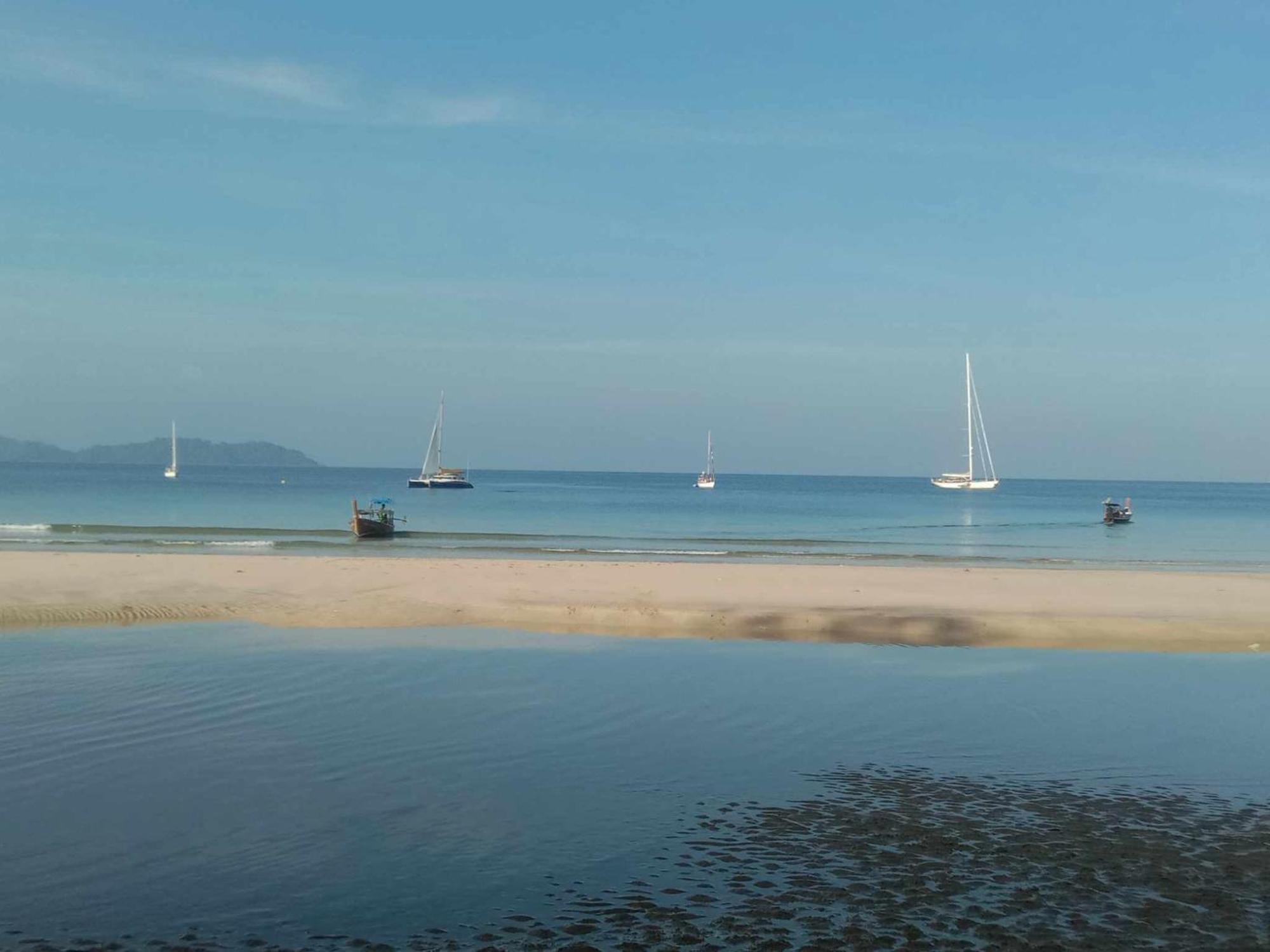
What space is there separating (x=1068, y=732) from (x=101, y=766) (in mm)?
11610

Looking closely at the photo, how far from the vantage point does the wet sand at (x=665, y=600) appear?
951 inches

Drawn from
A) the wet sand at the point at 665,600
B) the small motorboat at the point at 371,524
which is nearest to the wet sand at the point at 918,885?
the wet sand at the point at 665,600

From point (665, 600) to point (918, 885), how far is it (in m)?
19.2

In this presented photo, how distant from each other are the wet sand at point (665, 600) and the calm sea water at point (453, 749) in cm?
190

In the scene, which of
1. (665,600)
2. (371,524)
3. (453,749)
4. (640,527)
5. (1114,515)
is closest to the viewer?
(453,749)

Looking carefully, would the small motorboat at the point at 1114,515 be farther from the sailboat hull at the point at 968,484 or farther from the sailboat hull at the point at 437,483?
the sailboat hull at the point at 437,483

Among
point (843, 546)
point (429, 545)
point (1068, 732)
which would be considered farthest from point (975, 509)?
point (1068, 732)

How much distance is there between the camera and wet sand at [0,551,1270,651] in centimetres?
2416

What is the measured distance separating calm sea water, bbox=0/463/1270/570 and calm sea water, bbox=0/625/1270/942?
27.4 metres

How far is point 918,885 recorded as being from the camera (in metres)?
9.06

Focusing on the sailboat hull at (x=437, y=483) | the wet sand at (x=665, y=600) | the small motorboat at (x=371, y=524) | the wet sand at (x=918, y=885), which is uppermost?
the sailboat hull at (x=437, y=483)

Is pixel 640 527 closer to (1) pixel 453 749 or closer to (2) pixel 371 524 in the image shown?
(2) pixel 371 524

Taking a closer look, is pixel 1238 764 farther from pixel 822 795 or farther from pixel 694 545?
pixel 694 545

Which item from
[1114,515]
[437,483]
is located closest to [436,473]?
[437,483]
